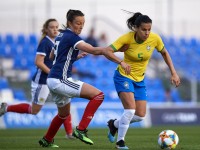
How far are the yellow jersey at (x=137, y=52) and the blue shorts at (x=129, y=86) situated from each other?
7 cm

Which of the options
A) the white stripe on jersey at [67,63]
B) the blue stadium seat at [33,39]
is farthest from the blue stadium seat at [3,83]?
the white stripe on jersey at [67,63]

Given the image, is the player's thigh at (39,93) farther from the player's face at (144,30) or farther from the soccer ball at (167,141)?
the soccer ball at (167,141)

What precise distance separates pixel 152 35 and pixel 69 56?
1539 mm

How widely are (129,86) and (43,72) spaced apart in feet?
10.9

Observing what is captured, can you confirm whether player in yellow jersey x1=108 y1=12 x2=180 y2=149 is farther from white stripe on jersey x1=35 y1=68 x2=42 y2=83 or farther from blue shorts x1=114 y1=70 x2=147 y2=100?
white stripe on jersey x1=35 y1=68 x2=42 y2=83

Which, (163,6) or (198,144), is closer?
(198,144)

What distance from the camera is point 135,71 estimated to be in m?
11.3

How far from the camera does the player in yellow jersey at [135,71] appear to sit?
10812mm

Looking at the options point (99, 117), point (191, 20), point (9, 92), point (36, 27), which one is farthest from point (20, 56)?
point (191, 20)

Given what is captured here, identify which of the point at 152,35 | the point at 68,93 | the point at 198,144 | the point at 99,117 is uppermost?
the point at 152,35

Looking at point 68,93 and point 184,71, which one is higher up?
point 68,93

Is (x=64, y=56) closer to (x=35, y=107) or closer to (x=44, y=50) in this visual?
(x=44, y=50)

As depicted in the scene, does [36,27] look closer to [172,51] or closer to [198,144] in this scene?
[172,51]

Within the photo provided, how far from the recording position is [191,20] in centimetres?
2739
